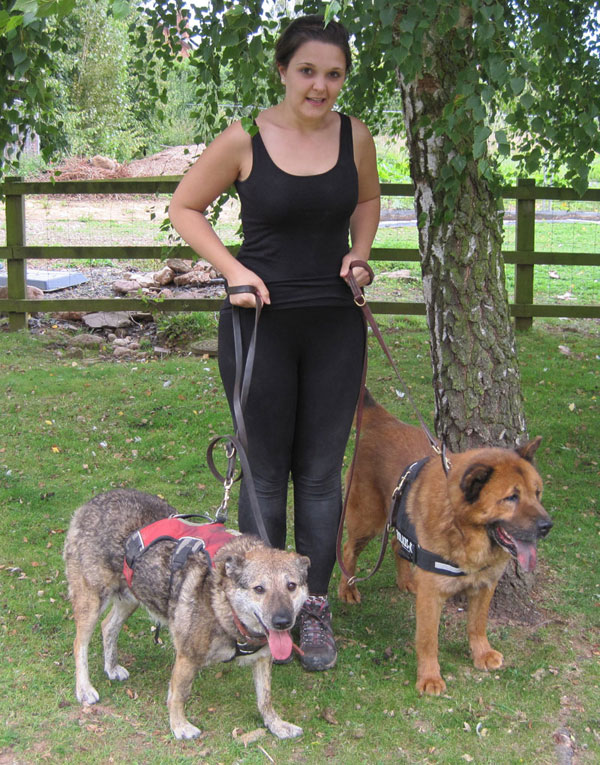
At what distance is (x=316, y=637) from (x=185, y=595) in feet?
2.44

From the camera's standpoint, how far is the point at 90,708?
315 centimetres

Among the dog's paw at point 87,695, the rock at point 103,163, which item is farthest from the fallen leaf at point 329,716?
the rock at point 103,163

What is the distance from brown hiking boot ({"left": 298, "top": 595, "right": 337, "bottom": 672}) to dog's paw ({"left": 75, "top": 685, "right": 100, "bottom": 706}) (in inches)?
34.1

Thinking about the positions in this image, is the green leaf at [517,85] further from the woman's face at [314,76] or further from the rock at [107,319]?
the rock at [107,319]

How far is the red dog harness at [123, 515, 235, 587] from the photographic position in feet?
9.95

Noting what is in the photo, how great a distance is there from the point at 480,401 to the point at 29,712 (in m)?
2.47

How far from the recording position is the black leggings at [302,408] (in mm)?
3135

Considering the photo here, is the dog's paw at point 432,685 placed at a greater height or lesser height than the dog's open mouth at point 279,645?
lesser

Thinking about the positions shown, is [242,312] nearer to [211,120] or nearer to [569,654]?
[569,654]

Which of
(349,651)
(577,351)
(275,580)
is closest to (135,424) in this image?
(349,651)

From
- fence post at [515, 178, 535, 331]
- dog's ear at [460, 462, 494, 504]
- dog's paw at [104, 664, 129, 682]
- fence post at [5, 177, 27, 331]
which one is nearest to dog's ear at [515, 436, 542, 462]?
dog's ear at [460, 462, 494, 504]

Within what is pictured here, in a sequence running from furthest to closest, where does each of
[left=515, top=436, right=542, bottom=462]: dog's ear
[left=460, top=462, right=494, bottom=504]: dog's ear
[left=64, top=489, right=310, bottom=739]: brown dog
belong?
[left=515, top=436, right=542, bottom=462]: dog's ear, [left=460, top=462, right=494, bottom=504]: dog's ear, [left=64, top=489, right=310, bottom=739]: brown dog

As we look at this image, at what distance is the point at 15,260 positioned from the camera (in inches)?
346

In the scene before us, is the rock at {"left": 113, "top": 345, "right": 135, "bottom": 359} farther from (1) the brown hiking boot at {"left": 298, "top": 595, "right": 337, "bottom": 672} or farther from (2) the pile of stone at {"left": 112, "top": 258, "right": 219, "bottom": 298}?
(1) the brown hiking boot at {"left": 298, "top": 595, "right": 337, "bottom": 672}
